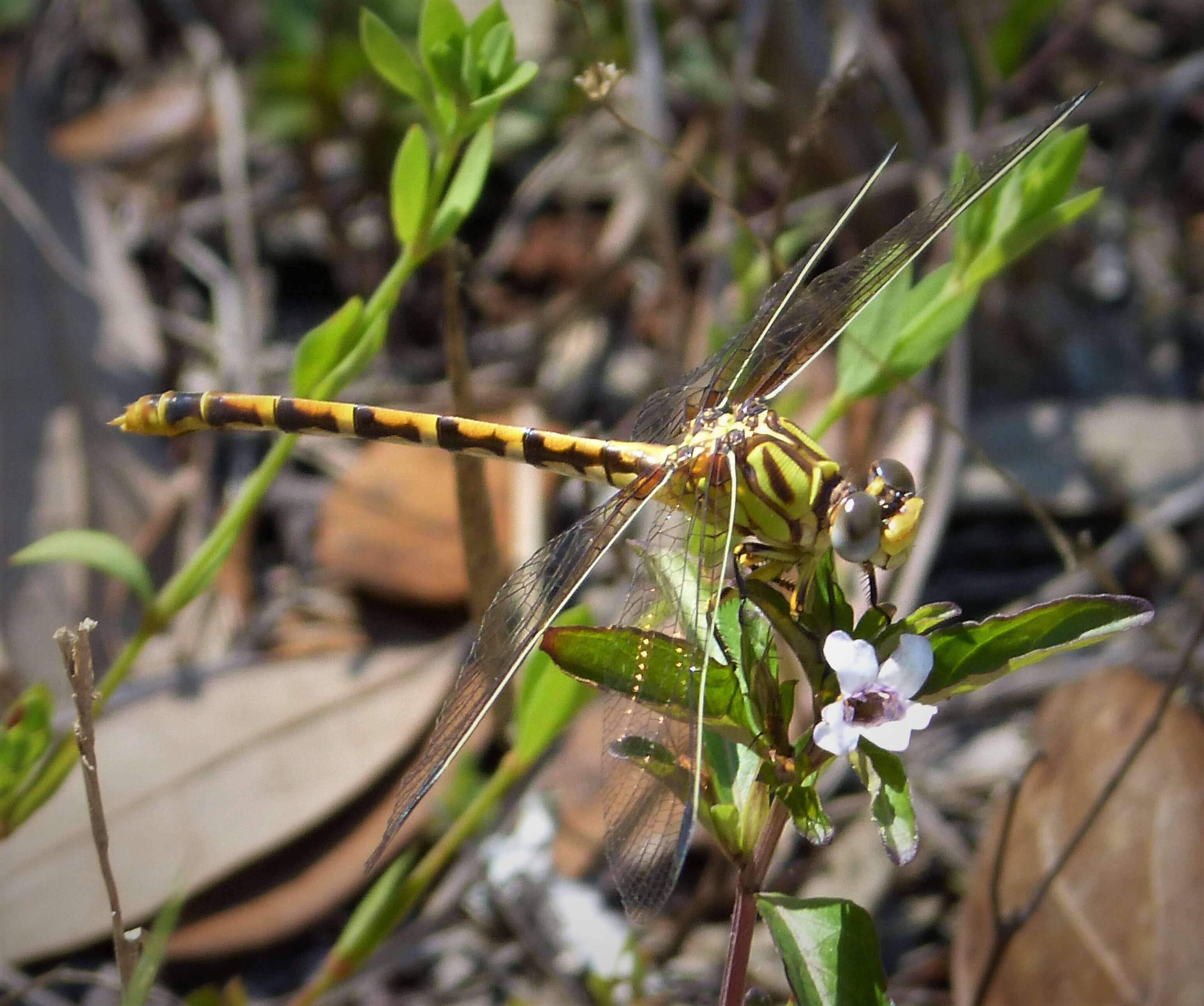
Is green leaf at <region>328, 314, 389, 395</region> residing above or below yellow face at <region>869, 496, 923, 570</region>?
above

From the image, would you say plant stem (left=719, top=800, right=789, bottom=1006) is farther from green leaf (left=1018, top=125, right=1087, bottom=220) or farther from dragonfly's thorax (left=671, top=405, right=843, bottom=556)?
green leaf (left=1018, top=125, right=1087, bottom=220)

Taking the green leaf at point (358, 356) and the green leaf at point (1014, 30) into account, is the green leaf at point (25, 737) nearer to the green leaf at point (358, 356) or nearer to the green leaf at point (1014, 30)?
the green leaf at point (358, 356)

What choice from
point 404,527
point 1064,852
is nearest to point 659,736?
point 1064,852

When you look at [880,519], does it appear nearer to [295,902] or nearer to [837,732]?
[837,732]

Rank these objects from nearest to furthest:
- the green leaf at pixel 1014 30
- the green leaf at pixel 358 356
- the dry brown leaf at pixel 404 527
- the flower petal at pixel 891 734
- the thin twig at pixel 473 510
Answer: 1. the flower petal at pixel 891 734
2. the green leaf at pixel 358 356
3. the thin twig at pixel 473 510
4. the dry brown leaf at pixel 404 527
5. the green leaf at pixel 1014 30

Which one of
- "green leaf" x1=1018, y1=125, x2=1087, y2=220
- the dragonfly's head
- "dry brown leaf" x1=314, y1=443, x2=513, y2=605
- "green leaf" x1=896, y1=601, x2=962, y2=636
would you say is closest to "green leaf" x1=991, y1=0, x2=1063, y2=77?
"green leaf" x1=1018, y1=125, x2=1087, y2=220

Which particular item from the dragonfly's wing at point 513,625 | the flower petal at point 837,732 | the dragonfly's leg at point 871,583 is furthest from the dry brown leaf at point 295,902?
the flower petal at point 837,732

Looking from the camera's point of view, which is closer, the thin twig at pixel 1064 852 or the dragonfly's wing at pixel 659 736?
the dragonfly's wing at pixel 659 736
